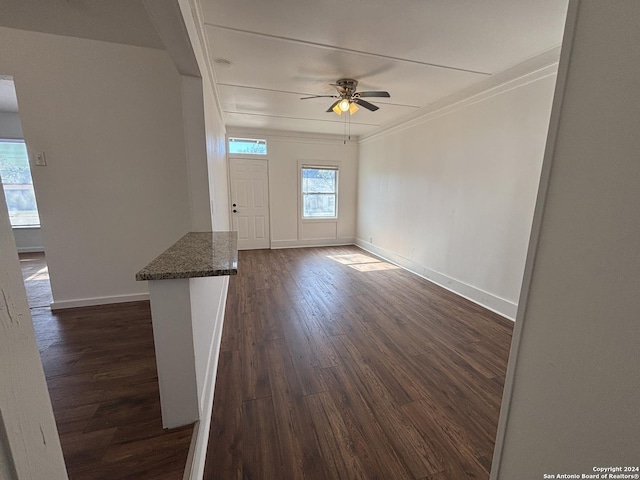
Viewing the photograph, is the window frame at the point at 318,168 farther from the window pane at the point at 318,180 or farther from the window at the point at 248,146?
the window at the point at 248,146

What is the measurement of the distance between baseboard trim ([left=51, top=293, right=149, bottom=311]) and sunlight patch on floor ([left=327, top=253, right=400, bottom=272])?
10.5 ft

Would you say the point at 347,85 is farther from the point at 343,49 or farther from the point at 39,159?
the point at 39,159

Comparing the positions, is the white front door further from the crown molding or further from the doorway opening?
the doorway opening

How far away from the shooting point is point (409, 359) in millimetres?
2129

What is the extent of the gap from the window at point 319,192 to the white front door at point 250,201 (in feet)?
3.02

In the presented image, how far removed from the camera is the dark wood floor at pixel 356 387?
1335 mm

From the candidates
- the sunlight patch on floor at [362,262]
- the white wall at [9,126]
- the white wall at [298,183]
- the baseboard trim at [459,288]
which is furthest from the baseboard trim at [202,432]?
the white wall at [9,126]

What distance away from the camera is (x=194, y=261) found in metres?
1.28

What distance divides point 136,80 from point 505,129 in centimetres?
384

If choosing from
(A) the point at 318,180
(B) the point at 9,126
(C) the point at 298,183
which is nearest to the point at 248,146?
(C) the point at 298,183

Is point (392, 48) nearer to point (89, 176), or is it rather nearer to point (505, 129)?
point (505, 129)

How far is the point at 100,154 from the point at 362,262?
4105 millimetres

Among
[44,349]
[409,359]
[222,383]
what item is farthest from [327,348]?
[44,349]

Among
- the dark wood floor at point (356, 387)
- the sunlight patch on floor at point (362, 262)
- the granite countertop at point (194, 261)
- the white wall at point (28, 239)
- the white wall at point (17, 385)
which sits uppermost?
the white wall at point (17, 385)
